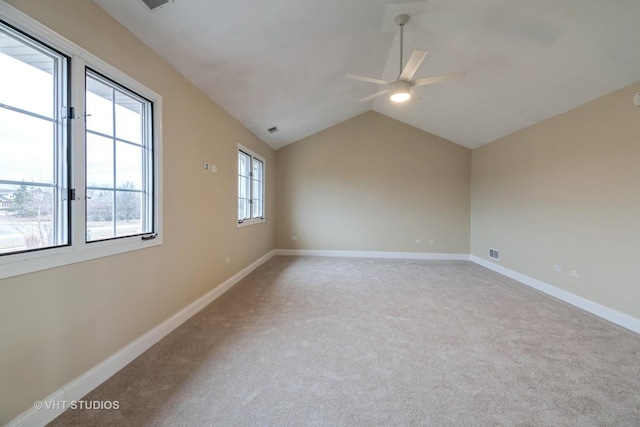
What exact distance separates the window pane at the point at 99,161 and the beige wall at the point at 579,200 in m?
4.97

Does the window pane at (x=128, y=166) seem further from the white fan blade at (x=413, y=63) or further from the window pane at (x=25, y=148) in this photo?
the white fan blade at (x=413, y=63)

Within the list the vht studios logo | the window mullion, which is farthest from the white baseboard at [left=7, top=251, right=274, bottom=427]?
the window mullion

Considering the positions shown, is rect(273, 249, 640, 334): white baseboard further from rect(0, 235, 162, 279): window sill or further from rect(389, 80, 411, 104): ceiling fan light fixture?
rect(0, 235, 162, 279): window sill

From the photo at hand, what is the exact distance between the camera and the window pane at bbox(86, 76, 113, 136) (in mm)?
1892

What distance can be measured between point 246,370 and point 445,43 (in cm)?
393

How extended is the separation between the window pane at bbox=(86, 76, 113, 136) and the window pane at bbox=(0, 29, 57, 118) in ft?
0.78

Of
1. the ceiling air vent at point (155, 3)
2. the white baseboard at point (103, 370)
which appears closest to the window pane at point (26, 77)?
the ceiling air vent at point (155, 3)

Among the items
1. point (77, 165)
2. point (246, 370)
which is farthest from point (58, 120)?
point (246, 370)

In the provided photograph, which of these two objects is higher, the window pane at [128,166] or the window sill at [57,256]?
the window pane at [128,166]

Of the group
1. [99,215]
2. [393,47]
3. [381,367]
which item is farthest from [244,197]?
[381,367]

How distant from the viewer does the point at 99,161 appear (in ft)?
6.45

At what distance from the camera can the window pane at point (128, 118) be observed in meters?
2.16

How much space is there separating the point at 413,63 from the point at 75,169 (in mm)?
2827

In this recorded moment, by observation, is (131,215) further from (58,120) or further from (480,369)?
(480,369)
